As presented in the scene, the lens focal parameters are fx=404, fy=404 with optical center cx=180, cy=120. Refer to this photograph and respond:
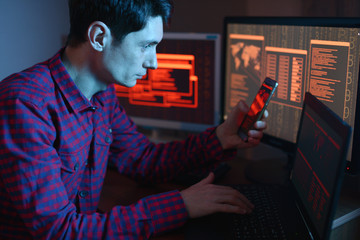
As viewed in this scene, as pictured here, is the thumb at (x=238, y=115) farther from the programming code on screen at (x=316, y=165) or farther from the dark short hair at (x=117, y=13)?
the dark short hair at (x=117, y=13)

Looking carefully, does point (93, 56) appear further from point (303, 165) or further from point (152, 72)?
point (303, 165)

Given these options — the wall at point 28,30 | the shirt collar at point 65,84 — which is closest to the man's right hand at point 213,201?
the shirt collar at point 65,84

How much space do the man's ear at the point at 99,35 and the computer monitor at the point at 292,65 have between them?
1.65 ft

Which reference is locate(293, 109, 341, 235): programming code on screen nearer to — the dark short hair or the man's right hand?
the man's right hand

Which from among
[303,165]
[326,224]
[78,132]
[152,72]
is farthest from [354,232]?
[152,72]

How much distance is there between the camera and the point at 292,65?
4.02ft

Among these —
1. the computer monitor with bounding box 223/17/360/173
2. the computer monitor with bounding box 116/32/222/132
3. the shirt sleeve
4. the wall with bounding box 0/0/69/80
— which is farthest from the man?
the wall with bounding box 0/0/69/80

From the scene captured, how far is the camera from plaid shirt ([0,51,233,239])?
3.02ft

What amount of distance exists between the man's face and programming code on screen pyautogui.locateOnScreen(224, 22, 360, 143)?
38 cm

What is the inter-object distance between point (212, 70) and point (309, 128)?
0.62m

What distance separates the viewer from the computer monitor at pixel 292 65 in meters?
1.05

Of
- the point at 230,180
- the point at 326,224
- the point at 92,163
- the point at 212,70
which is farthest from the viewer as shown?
the point at 212,70

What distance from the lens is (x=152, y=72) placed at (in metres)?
1.60

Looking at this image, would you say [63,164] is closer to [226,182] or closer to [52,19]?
[226,182]
